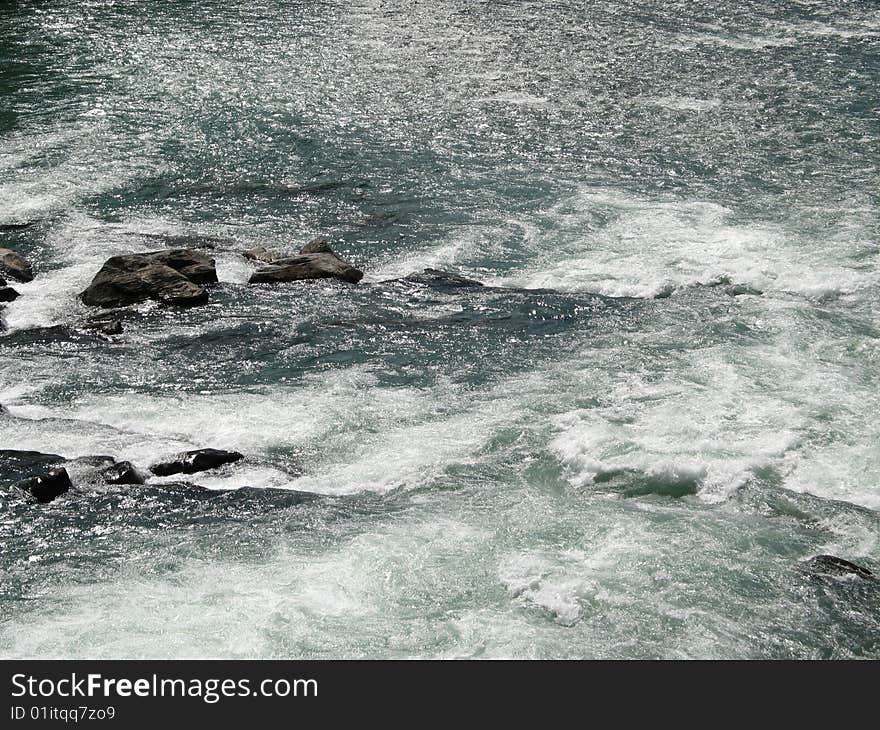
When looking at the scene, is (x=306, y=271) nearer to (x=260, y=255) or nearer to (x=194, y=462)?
(x=260, y=255)

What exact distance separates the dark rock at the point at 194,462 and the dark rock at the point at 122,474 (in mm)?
224

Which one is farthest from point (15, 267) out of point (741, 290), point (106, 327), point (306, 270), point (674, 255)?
point (741, 290)

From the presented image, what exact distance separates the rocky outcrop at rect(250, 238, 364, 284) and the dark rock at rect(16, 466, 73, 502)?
244 inches

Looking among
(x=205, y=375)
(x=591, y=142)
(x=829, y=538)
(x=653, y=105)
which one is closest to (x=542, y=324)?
(x=205, y=375)

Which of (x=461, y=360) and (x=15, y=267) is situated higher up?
(x=15, y=267)

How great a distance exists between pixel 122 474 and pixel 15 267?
6818mm

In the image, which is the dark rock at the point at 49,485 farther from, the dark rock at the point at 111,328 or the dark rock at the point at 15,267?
the dark rock at the point at 15,267

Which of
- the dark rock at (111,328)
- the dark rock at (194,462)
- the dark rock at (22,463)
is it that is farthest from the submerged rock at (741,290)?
the dark rock at (22,463)

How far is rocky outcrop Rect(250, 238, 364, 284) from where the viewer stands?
18078 mm

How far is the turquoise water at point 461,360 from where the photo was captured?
426 inches

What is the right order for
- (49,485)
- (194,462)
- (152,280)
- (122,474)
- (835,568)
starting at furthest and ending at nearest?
(152,280), (194,462), (122,474), (49,485), (835,568)

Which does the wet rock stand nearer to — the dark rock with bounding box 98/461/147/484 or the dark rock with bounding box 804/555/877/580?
the dark rock with bounding box 98/461/147/484

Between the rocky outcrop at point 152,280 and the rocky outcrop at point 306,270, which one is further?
the rocky outcrop at point 306,270

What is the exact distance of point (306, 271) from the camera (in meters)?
18.1
